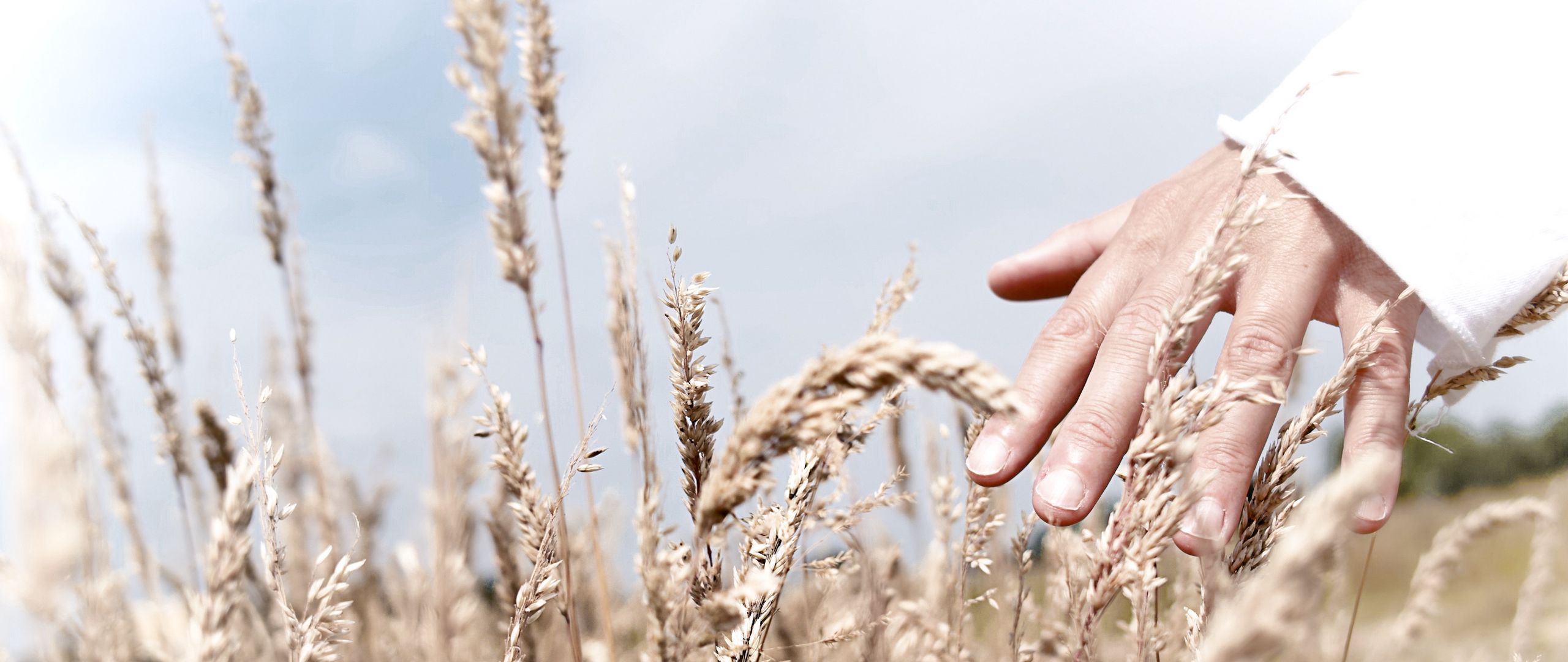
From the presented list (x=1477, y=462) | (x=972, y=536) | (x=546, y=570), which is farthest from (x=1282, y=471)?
(x=1477, y=462)

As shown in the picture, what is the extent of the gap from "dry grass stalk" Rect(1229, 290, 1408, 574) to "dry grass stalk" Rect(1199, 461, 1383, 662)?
0.74 m

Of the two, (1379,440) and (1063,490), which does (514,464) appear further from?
(1379,440)

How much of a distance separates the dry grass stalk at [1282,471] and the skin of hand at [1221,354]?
77 millimetres

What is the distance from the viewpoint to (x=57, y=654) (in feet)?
4.58

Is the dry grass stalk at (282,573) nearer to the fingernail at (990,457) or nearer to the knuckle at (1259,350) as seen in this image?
the fingernail at (990,457)

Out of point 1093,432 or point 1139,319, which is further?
point 1139,319

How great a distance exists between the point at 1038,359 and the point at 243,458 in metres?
1.48

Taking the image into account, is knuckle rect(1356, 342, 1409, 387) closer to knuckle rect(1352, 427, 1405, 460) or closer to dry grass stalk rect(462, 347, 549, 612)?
knuckle rect(1352, 427, 1405, 460)

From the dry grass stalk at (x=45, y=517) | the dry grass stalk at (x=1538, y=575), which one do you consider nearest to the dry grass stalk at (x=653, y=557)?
the dry grass stalk at (x=45, y=517)

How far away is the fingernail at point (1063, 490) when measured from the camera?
1.41 metres

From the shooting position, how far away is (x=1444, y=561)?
2.02 m

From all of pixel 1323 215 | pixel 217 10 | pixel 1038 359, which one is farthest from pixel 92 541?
pixel 1323 215

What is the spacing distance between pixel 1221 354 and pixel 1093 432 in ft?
1.11

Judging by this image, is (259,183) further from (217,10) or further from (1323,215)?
(1323,215)
